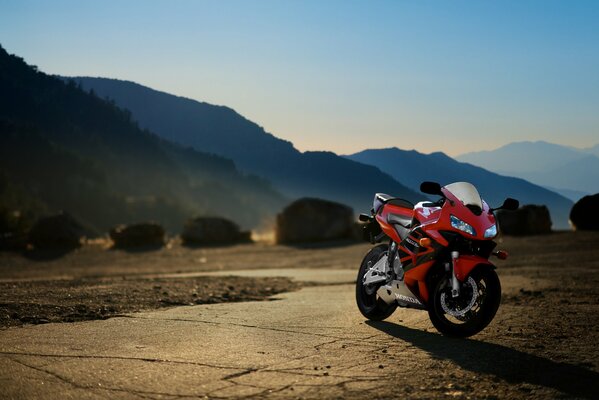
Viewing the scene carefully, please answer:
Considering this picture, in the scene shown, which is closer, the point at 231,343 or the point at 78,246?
the point at 231,343

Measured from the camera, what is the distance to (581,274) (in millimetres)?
12547

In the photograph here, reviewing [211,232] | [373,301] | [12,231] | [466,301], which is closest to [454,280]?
[466,301]

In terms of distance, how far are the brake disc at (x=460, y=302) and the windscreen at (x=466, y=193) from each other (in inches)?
27.2

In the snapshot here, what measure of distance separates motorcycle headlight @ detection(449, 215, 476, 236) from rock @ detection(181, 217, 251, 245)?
22756 mm

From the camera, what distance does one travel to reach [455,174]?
13.7 meters

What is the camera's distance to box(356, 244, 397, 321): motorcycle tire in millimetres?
7242

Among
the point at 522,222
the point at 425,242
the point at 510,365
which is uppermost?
the point at 522,222

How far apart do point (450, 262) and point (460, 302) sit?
0.38m

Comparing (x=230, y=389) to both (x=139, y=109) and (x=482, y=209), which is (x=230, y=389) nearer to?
(x=482, y=209)

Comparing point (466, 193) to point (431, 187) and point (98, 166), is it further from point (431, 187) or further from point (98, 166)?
point (98, 166)

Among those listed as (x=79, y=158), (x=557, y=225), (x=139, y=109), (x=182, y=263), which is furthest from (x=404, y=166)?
(x=139, y=109)

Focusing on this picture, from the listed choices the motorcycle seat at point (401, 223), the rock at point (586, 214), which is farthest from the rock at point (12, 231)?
the motorcycle seat at point (401, 223)

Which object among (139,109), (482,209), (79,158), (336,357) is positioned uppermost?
(139,109)

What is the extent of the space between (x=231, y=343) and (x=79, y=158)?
72.6m
